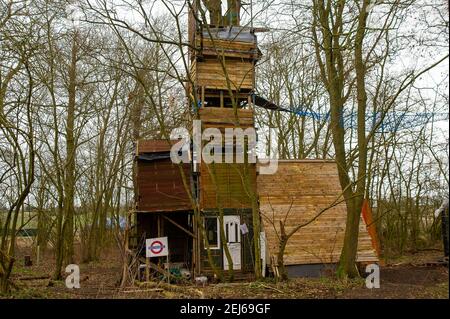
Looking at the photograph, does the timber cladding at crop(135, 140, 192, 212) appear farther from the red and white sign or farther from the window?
the red and white sign

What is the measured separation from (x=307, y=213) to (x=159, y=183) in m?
6.14

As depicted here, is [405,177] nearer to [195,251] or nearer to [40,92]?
[195,251]

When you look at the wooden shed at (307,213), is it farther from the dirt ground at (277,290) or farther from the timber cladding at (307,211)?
the dirt ground at (277,290)

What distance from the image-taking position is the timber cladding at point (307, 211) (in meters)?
19.1

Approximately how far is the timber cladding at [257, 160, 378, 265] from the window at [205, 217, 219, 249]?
2119 millimetres

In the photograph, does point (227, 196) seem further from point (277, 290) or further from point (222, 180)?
point (277, 290)

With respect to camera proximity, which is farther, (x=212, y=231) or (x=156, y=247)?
(x=212, y=231)

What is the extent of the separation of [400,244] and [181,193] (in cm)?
1572

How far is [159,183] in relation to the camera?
2019 centimetres

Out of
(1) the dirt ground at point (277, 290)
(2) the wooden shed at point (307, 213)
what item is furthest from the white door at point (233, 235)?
(1) the dirt ground at point (277, 290)

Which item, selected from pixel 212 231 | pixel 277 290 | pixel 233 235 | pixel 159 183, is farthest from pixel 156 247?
pixel 277 290

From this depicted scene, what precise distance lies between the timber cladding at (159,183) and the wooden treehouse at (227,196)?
4 centimetres

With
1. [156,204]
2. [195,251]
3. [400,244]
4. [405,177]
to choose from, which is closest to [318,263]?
[195,251]
